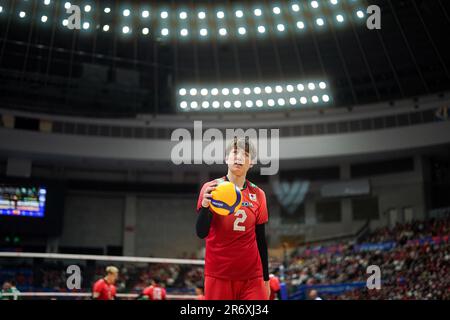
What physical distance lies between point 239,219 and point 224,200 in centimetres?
35

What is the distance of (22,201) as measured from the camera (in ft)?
97.4

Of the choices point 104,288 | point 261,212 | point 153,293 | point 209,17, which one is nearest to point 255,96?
point 209,17

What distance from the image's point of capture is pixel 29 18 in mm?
25922

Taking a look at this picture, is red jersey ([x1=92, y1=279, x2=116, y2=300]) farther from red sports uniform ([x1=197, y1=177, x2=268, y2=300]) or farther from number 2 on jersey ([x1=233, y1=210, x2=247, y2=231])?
number 2 on jersey ([x1=233, y1=210, x2=247, y2=231])

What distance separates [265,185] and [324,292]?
13.8 metres

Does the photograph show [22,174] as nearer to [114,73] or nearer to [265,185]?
[114,73]

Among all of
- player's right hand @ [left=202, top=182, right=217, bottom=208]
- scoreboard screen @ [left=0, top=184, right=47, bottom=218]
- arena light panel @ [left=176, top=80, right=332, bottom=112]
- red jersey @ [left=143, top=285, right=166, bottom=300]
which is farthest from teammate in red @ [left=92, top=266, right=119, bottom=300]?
arena light panel @ [left=176, top=80, right=332, bottom=112]

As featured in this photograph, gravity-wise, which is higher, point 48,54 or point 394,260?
point 48,54

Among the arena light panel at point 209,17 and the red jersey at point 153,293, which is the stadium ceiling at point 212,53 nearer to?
the arena light panel at point 209,17

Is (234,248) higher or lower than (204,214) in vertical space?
lower

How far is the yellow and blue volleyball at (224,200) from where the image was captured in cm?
373

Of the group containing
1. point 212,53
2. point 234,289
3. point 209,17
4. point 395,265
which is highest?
point 209,17

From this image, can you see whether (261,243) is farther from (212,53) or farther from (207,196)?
(212,53)

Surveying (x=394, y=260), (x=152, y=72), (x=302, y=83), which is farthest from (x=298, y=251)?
(x=152, y=72)
